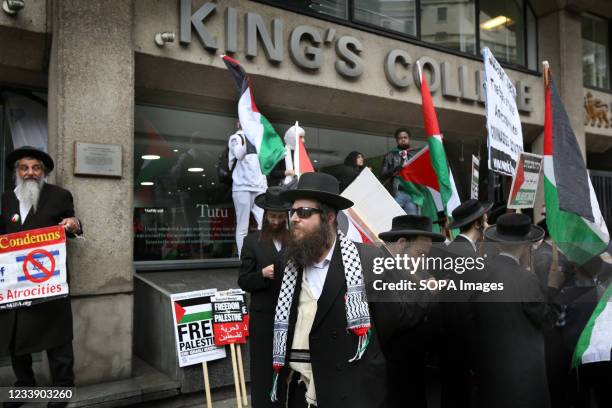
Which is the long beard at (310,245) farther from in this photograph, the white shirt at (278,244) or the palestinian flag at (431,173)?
the palestinian flag at (431,173)

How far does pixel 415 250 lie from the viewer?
316 centimetres

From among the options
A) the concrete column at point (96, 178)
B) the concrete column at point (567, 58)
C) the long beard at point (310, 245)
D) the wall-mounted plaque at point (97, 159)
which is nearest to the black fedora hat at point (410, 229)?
the long beard at point (310, 245)

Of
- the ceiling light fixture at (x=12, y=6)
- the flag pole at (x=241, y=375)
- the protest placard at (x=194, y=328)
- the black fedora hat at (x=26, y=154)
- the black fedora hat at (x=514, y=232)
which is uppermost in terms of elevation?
the ceiling light fixture at (x=12, y=6)

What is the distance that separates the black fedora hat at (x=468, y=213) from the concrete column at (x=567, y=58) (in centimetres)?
807

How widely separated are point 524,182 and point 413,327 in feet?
7.94

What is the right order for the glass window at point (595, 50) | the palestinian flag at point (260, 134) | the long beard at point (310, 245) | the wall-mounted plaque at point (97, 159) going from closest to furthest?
1. the long beard at point (310, 245)
2. the wall-mounted plaque at point (97, 159)
3. the palestinian flag at point (260, 134)
4. the glass window at point (595, 50)

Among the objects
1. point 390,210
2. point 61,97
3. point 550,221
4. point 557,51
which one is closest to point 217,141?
point 61,97

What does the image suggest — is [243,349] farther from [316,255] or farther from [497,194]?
[497,194]

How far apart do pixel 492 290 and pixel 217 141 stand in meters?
5.93

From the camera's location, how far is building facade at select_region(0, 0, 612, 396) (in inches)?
221

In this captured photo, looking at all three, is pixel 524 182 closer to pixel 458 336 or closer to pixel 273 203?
pixel 458 336

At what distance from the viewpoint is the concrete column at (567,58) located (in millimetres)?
10969

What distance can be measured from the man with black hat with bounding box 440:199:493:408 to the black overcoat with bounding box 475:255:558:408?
11 cm

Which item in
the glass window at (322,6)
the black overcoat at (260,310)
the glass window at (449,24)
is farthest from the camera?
the glass window at (449,24)
